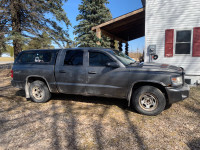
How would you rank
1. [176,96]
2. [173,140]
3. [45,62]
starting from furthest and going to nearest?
[45,62] → [176,96] → [173,140]

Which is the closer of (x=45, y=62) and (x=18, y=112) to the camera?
(x=18, y=112)

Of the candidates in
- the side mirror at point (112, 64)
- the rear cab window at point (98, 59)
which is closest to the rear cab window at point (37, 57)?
the rear cab window at point (98, 59)

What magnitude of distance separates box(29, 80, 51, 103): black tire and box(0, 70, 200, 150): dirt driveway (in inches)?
7.7

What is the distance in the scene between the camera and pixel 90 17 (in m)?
19.1

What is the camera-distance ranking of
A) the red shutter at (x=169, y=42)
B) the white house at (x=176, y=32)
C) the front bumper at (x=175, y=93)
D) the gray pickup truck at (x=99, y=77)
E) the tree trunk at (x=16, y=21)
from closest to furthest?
the front bumper at (x=175, y=93) → the gray pickup truck at (x=99, y=77) → the white house at (x=176, y=32) → the red shutter at (x=169, y=42) → the tree trunk at (x=16, y=21)

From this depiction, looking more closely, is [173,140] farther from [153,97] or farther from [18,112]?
[18,112]

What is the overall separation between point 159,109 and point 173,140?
3.17 ft

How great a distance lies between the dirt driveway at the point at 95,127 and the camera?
250cm

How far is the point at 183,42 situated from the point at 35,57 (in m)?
7.01

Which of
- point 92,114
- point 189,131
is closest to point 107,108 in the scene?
point 92,114

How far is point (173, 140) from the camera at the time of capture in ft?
8.39

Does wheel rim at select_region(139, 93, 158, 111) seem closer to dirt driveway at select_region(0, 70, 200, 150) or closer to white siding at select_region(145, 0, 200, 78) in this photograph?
dirt driveway at select_region(0, 70, 200, 150)

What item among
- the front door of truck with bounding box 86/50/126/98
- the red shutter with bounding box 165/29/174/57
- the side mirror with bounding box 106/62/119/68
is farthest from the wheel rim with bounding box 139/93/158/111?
the red shutter with bounding box 165/29/174/57

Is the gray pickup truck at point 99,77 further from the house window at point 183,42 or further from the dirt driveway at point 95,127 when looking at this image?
the house window at point 183,42
